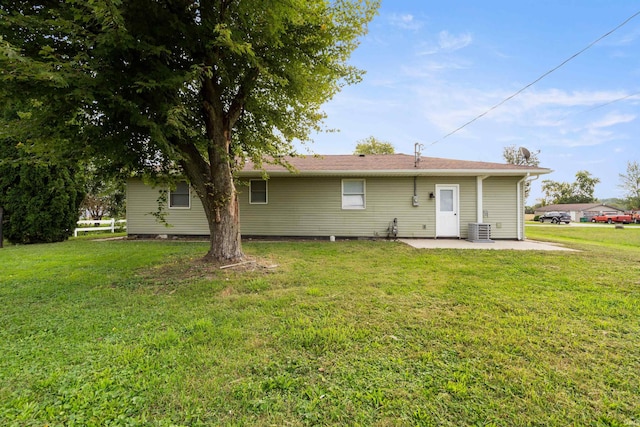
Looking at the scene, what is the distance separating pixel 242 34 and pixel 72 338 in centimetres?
459

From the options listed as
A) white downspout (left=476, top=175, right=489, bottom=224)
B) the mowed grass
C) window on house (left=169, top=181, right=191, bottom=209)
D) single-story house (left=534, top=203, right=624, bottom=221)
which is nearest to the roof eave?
white downspout (left=476, top=175, right=489, bottom=224)

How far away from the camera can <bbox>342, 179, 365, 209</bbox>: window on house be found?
10.1m

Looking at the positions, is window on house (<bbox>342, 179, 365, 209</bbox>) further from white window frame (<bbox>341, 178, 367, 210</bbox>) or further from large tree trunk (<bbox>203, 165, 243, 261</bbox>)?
large tree trunk (<bbox>203, 165, 243, 261</bbox>)

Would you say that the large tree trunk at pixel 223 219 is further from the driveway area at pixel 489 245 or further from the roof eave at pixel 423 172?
the driveway area at pixel 489 245

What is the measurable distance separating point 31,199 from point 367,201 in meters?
11.5

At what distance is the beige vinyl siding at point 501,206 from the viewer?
9617mm

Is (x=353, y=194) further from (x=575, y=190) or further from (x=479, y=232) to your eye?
(x=575, y=190)

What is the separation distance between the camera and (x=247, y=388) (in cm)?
187

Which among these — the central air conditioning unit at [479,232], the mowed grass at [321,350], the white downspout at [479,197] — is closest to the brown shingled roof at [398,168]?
the white downspout at [479,197]

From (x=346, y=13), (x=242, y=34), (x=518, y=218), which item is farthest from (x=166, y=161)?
(x=518, y=218)

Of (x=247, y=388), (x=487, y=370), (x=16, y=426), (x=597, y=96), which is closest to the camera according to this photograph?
(x=16, y=426)

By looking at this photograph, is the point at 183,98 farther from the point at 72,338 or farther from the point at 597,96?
the point at 597,96

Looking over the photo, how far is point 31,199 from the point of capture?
30.2ft

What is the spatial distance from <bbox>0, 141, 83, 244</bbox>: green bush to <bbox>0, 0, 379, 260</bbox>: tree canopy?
6.25m
